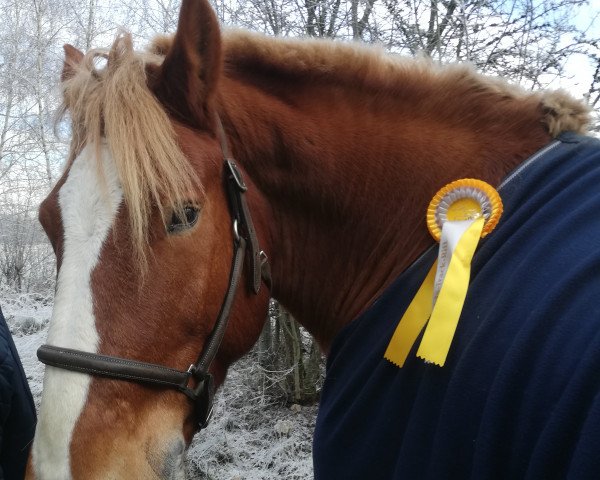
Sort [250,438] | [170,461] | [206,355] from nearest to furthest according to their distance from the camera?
1. [170,461]
2. [206,355]
3. [250,438]

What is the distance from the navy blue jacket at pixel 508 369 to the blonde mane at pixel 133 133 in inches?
28.3

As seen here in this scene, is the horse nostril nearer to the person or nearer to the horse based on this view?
the horse

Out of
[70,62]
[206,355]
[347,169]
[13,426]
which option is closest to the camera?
[206,355]

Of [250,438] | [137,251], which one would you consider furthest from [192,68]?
[250,438]

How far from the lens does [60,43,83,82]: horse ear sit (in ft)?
5.82

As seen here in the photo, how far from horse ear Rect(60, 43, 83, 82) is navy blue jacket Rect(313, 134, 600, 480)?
1441 millimetres

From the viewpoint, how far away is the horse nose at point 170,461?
128 cm

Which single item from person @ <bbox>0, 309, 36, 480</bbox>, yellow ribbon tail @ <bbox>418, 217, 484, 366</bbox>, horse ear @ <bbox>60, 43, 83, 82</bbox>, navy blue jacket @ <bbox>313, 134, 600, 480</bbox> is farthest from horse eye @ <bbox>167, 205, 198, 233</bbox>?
person @ <bbox>0, 309, 36, 480</bbox>

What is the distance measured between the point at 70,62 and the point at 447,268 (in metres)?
1.60

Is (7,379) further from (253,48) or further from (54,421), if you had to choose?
(253,48)

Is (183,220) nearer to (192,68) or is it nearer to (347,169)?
(192,68)

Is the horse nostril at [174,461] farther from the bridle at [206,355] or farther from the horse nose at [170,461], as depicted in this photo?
the bridle at [206,355]

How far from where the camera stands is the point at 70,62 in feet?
5.89

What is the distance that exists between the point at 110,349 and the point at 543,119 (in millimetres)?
1496
